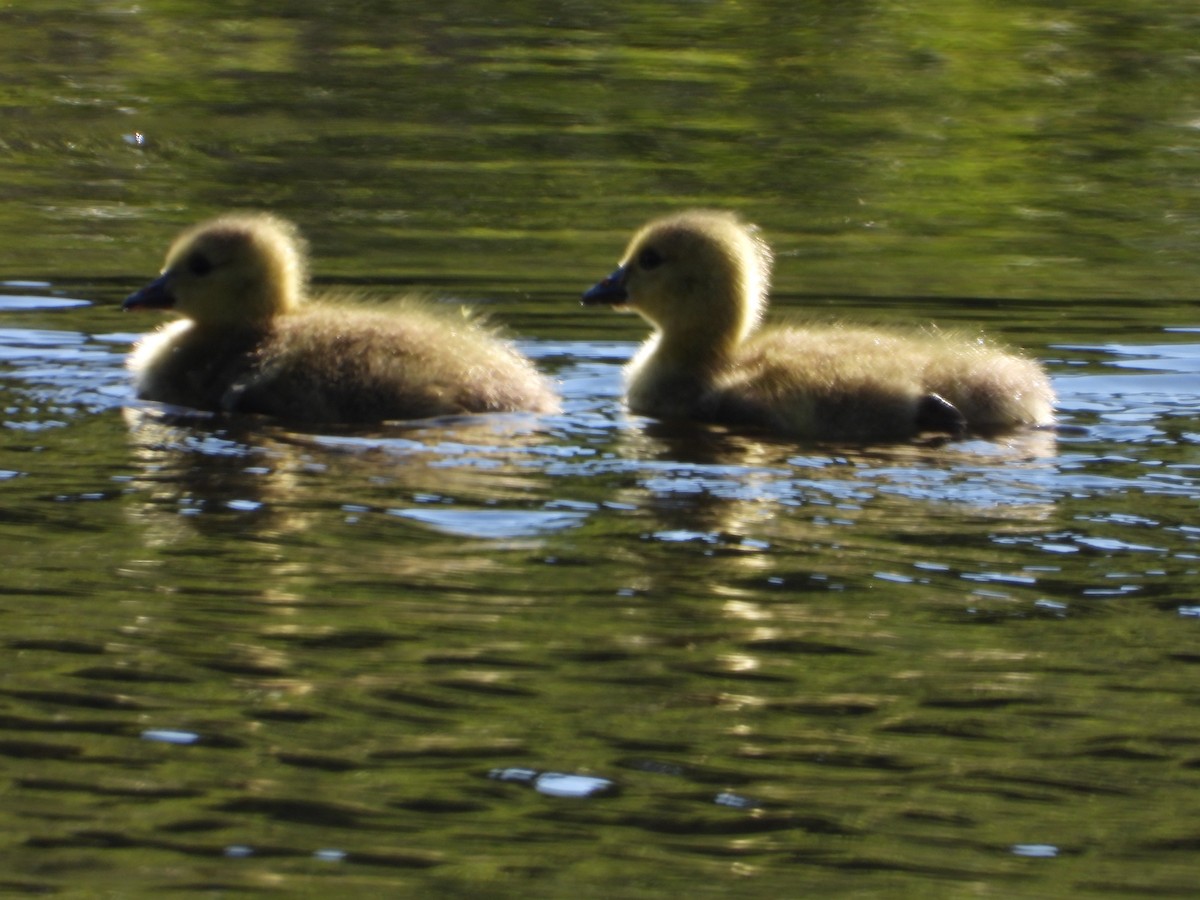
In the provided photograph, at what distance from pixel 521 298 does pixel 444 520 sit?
3.93m

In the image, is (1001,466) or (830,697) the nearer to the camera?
(830,697)

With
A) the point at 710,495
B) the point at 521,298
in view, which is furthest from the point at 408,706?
the point at 521,298

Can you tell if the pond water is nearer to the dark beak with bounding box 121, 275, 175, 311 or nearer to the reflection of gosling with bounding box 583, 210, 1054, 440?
the reflection of gosling with bounding box 583, 210, 1054, 440

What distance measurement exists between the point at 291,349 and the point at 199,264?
2.27 ft

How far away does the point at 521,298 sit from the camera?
10.1 metres

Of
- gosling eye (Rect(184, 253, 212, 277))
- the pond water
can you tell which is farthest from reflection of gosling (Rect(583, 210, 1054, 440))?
gosling eye (Rect(184, 253, 212, 277))

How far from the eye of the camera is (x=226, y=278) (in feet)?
27.3

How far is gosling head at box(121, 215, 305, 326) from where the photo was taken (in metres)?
8.31

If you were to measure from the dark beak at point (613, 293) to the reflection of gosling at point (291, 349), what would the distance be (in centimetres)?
45

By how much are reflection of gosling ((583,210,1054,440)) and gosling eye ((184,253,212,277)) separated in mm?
1281

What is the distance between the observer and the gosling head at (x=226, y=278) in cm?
831

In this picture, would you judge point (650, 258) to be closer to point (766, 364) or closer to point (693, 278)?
point (693, 278)

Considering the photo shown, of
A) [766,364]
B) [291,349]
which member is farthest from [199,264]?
[766,364]

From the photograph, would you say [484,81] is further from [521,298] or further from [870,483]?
[870,483]
